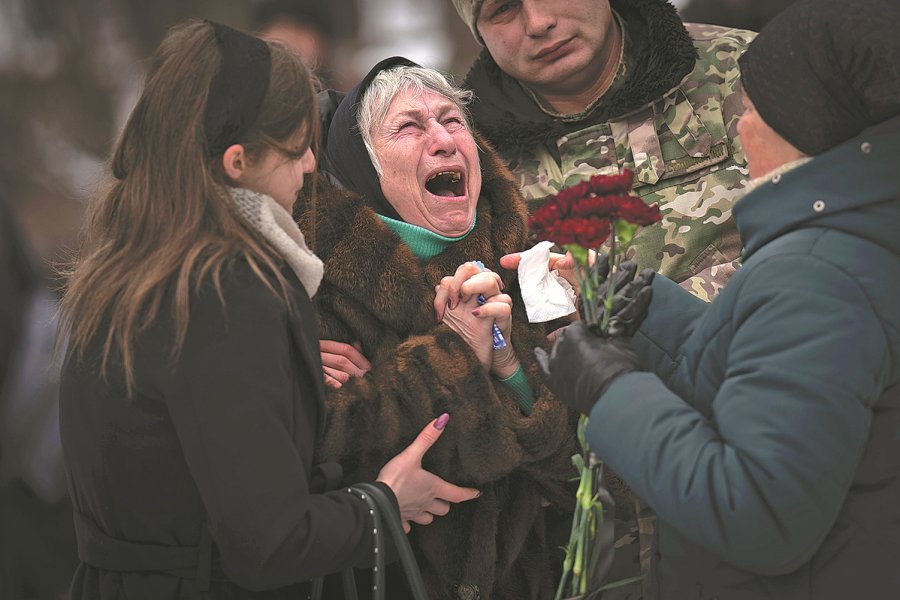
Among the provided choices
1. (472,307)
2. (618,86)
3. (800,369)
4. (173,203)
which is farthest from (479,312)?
(618,86)

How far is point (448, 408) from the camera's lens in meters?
2.00

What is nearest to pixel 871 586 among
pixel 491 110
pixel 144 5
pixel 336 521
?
pixel 336 521

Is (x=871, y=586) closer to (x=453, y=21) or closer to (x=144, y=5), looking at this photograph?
(x=453, y=21)

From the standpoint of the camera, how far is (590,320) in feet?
5.42

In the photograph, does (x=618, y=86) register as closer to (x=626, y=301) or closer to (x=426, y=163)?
(x=426, y=163)

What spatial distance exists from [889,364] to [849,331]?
101 millimetres

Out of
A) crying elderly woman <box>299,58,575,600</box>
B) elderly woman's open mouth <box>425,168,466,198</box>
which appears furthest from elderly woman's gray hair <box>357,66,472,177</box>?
elderly woman's open mouth <box>425,168,466,198</box>

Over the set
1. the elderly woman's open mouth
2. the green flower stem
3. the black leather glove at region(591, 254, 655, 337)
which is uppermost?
the green flower stem

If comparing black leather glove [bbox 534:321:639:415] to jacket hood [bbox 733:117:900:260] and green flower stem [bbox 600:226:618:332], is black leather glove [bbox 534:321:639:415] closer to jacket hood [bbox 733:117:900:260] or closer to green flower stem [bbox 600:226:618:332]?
green flower stem [bbox 600:226:618:332]

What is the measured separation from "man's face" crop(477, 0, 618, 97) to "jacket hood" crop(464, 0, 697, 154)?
0.24ft

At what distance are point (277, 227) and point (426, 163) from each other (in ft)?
2.42

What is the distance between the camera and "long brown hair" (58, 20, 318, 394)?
61.2 inches

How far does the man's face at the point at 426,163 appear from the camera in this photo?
7.60ft

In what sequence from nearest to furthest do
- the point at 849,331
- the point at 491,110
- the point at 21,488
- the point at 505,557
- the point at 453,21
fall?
1. the point at 849,331
2. the point at 505,557
3. the point at 491,110
4. the point at 21,488
5. the point at 453,21
